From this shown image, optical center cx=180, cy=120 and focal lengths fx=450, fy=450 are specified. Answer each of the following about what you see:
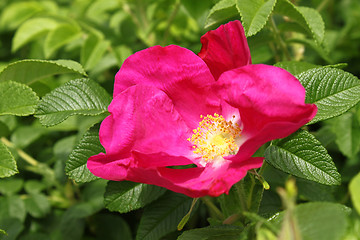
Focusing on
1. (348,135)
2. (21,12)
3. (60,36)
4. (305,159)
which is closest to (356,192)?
(305,159)

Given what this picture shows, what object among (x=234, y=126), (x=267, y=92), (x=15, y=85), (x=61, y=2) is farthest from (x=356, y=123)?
(x=61, y=2)

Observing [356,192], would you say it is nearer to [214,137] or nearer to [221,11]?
[214,137]

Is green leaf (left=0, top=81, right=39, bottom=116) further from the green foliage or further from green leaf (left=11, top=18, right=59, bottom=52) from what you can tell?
green leaf (left=11, top=18, right=59, bottom=52)

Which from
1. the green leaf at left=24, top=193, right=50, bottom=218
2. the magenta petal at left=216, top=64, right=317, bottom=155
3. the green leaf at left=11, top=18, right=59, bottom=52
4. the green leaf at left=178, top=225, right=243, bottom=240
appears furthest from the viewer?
the green leaf at left=11, top=18, right=59, bottom=52

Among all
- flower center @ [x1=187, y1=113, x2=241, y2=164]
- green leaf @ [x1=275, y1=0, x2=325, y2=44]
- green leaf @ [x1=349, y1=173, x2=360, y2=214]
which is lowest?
flower center @ [x1=187, y1=113, x2=241, y2=164]

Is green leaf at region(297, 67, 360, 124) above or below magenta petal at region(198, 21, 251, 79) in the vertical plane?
below

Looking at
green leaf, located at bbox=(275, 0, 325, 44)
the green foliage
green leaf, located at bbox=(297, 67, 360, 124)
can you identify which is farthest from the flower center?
green leaf, located at bbox=(275, 0, 325, 44)

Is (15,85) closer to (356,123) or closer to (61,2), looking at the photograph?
(356,123)
